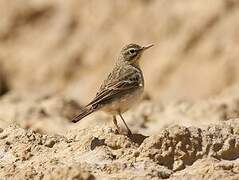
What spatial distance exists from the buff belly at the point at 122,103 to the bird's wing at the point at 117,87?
0.05 metres

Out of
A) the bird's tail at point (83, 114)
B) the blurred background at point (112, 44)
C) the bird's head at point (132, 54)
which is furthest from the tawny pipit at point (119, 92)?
the blurred background at point (112, 44)

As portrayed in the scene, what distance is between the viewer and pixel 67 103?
1136 cm

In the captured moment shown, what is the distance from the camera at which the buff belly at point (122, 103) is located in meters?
8.46

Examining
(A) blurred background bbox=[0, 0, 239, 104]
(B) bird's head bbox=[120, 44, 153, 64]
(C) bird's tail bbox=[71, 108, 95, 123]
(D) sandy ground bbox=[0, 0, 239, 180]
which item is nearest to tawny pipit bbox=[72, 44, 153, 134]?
(C) bird's tail bbox=[71, 108, 95, 123]

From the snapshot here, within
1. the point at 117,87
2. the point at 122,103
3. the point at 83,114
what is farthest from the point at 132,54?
the point at 83,114

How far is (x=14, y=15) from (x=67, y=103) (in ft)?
25.4

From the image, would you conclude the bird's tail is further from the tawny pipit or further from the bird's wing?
the bird's wing

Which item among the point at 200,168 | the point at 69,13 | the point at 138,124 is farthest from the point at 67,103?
the point at 69,13

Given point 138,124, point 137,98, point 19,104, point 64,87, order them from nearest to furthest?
1. point 137,98
2. point 138,124
3. point 19,104
4. point 64,87

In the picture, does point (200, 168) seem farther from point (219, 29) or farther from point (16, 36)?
point (16, 36)

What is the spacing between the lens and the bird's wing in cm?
838

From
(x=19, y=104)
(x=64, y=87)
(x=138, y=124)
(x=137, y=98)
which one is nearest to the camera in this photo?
(x=137, y=98)

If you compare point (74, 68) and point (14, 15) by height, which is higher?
point (14, 15)

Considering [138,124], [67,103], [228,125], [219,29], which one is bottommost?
[228,125]
